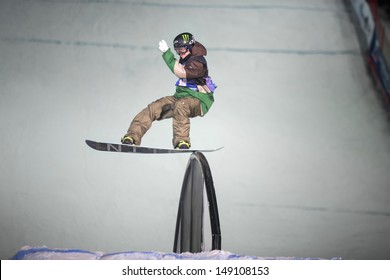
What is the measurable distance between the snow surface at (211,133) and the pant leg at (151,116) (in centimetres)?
5

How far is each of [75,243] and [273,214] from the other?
32.4 inches

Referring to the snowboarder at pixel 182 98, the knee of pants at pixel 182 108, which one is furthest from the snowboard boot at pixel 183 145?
the knee of pants at pixel 182 108

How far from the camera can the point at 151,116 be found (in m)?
2.22

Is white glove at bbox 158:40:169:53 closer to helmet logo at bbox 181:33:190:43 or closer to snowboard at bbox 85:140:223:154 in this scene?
helmet logo at bbox 181:33:190:43

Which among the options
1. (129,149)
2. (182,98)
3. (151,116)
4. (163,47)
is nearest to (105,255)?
(129,149)

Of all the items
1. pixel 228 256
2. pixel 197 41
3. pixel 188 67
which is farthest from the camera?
pixel 197 41

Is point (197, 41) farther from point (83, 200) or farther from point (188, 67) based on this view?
point (83, 200)

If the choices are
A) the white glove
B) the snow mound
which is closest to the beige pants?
→ the white glove

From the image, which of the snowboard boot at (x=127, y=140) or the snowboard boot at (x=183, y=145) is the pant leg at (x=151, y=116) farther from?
the snowboard boot at (x=183, y=145)

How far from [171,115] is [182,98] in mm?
84

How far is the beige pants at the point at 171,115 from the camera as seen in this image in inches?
85.6

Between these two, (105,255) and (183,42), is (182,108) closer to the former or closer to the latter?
(183,42)

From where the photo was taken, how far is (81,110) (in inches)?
91.0

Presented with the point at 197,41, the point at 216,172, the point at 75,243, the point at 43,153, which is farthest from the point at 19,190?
the point at 197,41
